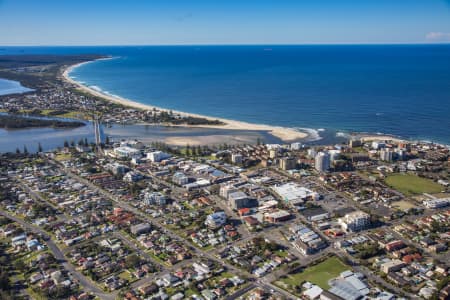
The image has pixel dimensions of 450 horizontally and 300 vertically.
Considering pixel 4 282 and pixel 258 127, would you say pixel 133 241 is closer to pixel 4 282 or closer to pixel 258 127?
pixel 4 282

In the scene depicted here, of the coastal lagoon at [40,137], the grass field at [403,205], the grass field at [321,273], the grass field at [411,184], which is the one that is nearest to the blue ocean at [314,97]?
the grass field at [411,184]

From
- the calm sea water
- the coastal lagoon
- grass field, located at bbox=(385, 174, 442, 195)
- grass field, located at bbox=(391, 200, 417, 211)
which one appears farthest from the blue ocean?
grass field, located at bbox=(391, 200, 417, 211)

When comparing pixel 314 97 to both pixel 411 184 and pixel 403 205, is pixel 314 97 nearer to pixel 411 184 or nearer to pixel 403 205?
pixel 411 184

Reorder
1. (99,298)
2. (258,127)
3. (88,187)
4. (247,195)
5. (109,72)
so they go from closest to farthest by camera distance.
→ 1. (99,298)
2. (247,195)
3. (88,187)
4. (258,127)
5. (109,72)

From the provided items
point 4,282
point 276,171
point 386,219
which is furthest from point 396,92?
point 4,282

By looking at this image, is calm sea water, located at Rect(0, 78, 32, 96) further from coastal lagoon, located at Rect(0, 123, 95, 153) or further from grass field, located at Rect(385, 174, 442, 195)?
grass field, located at Rect(385, 174, 442, 195)

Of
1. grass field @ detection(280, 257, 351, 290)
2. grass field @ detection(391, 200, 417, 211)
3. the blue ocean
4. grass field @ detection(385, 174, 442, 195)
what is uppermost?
the blue ocean

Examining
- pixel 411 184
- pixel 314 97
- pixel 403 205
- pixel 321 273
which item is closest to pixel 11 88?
pixel 314 97
